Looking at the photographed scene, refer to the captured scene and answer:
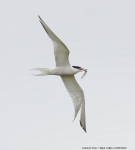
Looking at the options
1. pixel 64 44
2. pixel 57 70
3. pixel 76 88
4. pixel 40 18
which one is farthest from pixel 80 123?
pixel 40 18

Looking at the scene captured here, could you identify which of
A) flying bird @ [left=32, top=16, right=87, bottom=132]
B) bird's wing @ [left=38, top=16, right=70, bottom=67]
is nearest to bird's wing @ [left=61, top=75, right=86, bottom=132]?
flying bird @ [left=32, top=16, right=87, bottom=132]

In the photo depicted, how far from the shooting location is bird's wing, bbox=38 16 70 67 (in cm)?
1293

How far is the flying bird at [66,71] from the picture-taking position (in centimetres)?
1348

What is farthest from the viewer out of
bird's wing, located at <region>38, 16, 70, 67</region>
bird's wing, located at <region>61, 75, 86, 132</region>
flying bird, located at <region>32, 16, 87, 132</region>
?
bird's wing, located at <region>61, 75, 86, 132</region>

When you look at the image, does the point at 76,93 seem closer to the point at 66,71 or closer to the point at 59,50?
the point at 66,71

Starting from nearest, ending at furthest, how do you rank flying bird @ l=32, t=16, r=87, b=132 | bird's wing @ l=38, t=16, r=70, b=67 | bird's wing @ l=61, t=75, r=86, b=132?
1. bird's wing @ l=38, t=16, r=70, b=67
2. flying bird @ l=32, t=16, r=87, b=132
3. bird's wing @ l=61, t=75, r=86, b=132

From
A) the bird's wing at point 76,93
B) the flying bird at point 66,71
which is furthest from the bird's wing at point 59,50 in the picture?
the bird's wing at point 76,93

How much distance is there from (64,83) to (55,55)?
6.02ft

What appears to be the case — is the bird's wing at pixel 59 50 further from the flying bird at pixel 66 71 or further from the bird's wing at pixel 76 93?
the bird's wing at pixel 76 93

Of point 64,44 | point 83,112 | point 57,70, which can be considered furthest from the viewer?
point 83,112

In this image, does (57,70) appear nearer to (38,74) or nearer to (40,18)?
(38,74)

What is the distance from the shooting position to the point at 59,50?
13828mm

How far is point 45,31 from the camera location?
12.9 meters

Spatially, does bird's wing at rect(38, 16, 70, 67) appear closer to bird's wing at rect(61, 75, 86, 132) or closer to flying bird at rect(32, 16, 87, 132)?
flying bird at rect(32, 16, 87, 132)
